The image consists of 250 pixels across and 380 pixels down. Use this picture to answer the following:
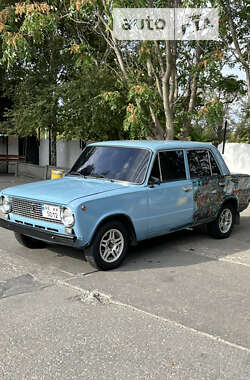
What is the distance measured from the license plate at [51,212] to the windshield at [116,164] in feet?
3.87

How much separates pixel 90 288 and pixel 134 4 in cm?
Result: 835

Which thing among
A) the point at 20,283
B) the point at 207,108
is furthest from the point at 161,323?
the point at 207,108

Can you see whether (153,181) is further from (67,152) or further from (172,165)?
(67,152)

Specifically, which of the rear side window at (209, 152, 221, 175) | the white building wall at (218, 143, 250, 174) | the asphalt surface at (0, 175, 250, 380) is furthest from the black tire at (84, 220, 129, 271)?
the white building wall at (218, 143, 250, 174)

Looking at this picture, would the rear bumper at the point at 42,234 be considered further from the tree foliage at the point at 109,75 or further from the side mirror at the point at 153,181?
the tree foliage at the point at 109,75

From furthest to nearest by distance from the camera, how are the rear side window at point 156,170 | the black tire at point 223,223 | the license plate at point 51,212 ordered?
the black tire at point 223,223 → the rear side window at point 156,170 → the license plate at point 51,212

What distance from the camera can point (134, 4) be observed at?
35.2ft

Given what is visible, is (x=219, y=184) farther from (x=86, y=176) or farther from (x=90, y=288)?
(x=90, y=288)

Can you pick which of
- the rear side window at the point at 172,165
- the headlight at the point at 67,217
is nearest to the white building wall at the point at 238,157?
the rear side window at the point at 172,165

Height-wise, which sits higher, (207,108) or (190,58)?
(190,58)

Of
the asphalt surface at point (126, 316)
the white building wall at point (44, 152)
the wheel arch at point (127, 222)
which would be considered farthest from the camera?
the white building wall at point (44, 152)

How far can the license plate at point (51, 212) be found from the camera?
5391 mm

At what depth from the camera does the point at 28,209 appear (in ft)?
19.1

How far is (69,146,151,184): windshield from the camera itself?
627cm
